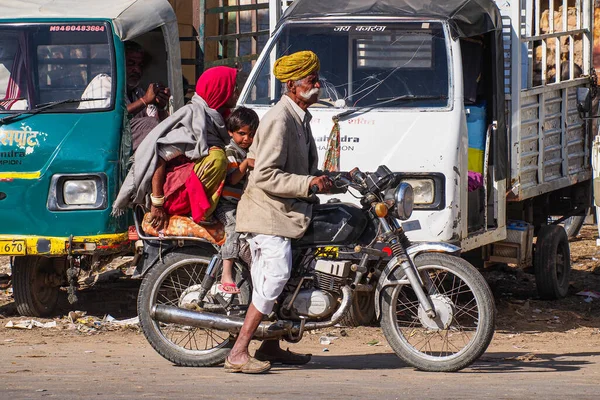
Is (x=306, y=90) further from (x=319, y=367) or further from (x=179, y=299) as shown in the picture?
(x=319, y=367)

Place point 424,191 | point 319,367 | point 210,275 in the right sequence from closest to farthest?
point 210,275 → point 319,367 → point 424,191

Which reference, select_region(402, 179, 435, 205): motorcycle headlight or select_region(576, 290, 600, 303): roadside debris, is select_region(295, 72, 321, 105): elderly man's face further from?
select_region(576, 290, 600, 303): roadside debris

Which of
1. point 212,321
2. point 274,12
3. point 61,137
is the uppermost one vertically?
point 274,12

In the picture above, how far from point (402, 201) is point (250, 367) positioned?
4.09ft

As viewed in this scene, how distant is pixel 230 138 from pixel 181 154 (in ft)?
1.05

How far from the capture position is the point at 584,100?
1088 centimetres

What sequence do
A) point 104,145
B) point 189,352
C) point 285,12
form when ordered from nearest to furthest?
point 189,352 → point 104,145 → point 285,12

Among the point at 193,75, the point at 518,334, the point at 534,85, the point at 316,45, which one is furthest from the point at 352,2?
the point at 193,75

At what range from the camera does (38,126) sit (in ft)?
27.0

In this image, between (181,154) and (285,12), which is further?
(285,12)

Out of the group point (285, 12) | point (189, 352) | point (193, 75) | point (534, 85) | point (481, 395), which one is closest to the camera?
point (481, 395)

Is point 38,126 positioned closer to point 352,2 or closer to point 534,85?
point 352,2

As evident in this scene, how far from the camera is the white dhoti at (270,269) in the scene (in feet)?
20.6

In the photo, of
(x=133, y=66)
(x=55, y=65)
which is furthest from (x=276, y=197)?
(x=133, y=66)
